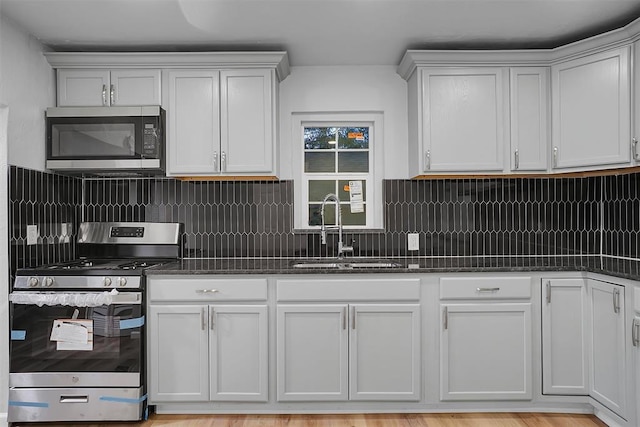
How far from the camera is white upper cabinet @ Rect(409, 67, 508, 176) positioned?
2920 mm

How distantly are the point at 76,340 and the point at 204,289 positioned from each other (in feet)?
2.36

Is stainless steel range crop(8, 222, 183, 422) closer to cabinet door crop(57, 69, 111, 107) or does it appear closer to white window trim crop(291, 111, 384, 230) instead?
cabinet door crop(57, 69, 111, 107)

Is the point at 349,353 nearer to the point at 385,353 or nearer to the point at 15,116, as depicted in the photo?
the point at 385,353

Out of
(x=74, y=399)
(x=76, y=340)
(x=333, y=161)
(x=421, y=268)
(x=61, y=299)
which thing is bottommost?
(x=74, y=399)

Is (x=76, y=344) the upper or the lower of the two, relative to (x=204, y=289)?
lower

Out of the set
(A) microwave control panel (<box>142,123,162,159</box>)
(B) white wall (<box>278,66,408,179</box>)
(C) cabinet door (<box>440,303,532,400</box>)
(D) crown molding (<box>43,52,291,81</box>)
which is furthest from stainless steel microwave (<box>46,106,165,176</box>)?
(C) cabinet door (<box>440,303,532,400</box>)

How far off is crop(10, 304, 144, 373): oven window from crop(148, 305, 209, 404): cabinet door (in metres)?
0.11

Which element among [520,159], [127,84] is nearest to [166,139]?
[127,84]

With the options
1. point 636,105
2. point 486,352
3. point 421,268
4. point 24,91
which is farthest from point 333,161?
point 24,91

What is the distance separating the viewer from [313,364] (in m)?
2.62

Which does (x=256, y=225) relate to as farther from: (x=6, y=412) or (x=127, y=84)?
(x=6, y=412)

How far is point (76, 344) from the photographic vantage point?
2.50 metres

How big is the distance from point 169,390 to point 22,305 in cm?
91

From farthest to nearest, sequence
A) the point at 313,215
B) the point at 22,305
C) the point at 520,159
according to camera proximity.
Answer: the point at 313,215 → the point at 520,159 → the point at 22,305
